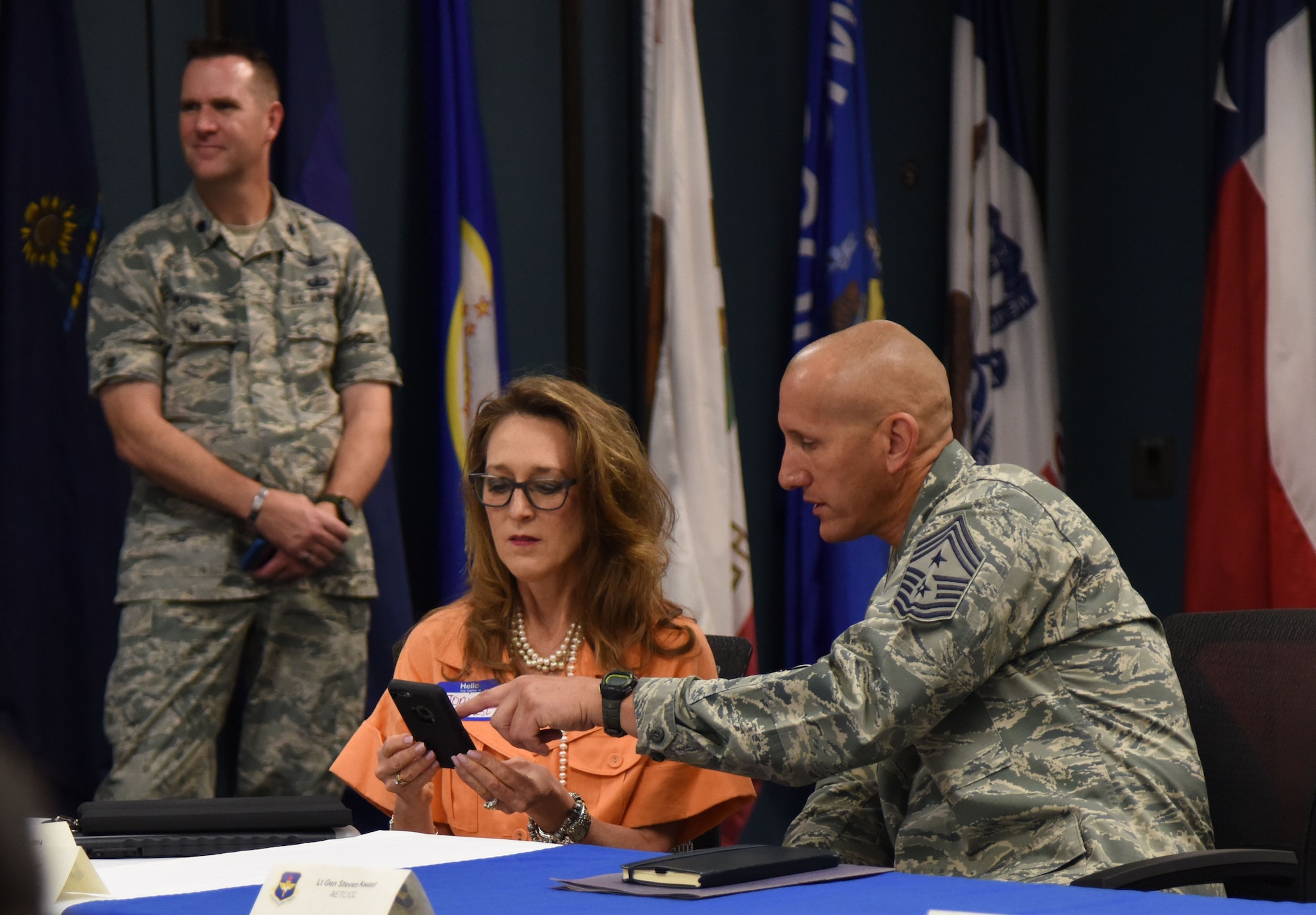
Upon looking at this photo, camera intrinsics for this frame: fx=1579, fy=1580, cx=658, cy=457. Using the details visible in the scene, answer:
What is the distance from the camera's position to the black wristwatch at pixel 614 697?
2121 mm

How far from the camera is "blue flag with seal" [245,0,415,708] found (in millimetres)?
3848

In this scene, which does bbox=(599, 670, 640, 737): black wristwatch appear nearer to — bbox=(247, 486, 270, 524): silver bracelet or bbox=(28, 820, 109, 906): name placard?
bbox=(28, 820, 109, 906): name placard

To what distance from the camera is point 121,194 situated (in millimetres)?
3887

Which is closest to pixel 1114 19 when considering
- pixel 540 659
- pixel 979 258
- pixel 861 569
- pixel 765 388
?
pixel 979 258

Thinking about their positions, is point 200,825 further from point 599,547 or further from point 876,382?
point 876,382

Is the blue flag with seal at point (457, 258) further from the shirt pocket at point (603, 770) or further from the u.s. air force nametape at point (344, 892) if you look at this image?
the u.s. air force nametape at point (344, 892)

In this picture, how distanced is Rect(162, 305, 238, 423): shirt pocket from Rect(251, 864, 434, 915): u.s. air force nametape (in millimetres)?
2224

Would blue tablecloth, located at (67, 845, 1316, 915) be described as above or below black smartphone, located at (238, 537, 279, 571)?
below

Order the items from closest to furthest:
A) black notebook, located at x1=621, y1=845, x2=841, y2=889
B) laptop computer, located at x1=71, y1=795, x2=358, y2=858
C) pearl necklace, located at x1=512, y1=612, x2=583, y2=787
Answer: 1. black notebook, located at x1=621, y1=845, x2=841, y2=889
2. laptop computer, located at x1=71, y1=795, x2=358, y2=858
3. pearl necklace, located at x1=512, y1=612, x2=583, y2=787

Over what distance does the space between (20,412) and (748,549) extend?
2091 mm

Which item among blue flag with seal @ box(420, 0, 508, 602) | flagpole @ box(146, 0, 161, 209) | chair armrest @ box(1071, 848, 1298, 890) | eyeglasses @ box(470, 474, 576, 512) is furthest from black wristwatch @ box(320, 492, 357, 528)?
chair armrest @ box(1071, 848, 1298, 890)

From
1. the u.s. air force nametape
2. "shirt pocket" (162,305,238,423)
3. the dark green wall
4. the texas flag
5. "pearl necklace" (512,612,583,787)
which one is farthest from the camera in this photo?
the texas flag

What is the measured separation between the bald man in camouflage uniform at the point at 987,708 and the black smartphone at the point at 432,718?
0.06m

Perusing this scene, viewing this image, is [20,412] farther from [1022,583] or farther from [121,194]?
[1022,583]
